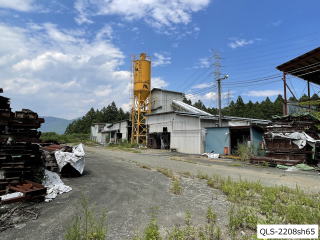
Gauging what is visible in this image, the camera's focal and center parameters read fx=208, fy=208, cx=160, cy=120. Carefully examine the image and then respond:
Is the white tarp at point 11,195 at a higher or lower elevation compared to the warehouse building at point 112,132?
lower

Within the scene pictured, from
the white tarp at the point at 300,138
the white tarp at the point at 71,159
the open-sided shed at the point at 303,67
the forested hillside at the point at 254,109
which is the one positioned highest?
the forested hillside at the point at 254,109

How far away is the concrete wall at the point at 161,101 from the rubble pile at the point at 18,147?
85.3 feet

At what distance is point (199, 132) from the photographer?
21.3 meters

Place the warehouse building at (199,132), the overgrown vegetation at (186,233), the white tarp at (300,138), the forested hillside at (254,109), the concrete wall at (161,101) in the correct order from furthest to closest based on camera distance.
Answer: the forested hillside at (254,109) → the concrete wall at (161,101) → the warehouse building at (199,132) → the white tarp at (300,138) → the overgrown vegetation at (186,233)

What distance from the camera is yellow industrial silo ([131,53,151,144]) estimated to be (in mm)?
31484

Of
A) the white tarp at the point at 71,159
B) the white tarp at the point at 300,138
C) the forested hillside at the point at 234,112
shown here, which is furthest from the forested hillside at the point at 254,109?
the white tarp at the point at 71,159

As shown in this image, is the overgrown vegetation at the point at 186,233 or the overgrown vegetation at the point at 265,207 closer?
the overgrown vegetation at the point at 186,233

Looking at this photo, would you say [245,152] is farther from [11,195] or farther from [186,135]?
[11,195]

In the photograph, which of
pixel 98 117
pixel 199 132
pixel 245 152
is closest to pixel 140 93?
pixel 199 132

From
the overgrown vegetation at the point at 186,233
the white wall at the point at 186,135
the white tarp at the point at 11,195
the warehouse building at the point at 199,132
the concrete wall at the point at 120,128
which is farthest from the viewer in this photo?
the concrete wall at the point at 120,128

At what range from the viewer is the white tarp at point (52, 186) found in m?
5.41

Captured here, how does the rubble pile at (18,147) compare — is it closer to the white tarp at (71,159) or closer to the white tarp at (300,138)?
the white tarp at (71,159)

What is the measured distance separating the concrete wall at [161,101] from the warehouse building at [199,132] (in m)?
2.77

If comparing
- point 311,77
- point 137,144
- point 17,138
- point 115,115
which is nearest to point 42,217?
point 17,138
